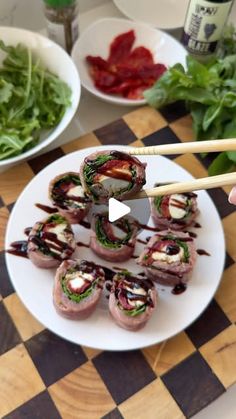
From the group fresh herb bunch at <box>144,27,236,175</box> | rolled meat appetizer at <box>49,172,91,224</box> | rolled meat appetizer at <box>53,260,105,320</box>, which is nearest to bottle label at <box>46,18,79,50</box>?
fresh herb bunch at <box>144,27,236,175</box>

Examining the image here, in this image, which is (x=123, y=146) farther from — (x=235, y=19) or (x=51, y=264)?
A: (x=235, y=19)

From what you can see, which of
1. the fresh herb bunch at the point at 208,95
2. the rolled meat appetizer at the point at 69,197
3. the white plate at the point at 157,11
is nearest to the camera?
the rolled meat appetizer at the point at 69,197

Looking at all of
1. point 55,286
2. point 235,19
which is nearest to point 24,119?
point 55,286

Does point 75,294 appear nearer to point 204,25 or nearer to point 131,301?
point 131,301

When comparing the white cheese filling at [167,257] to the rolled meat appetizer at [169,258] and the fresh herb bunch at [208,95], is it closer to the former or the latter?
the rolled meat appetizer at [169,258]

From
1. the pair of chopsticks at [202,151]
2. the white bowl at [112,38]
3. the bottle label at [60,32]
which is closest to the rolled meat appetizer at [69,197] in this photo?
the pair of chopsticks at [202,151]
